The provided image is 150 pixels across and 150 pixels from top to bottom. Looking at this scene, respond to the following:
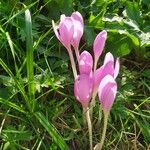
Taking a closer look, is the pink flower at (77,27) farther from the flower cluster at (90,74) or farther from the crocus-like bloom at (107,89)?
the crocus-like bloom at (107,89)

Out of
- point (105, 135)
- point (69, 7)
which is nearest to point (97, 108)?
point (105, 135)

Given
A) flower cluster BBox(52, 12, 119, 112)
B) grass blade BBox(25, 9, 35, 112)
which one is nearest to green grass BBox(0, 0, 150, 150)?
grass blade BBox(25, 9, 35, 112)

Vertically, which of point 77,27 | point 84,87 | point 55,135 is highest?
point 77,27

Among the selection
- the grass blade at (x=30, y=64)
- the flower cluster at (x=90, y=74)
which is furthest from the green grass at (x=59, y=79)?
the flower cluster at (x=90, y=74)

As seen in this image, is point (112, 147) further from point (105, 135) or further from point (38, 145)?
point (38, 145)

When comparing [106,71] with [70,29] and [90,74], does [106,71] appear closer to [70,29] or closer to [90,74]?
[90,74]

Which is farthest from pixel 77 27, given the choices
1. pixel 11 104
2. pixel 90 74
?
pixel 11 104
